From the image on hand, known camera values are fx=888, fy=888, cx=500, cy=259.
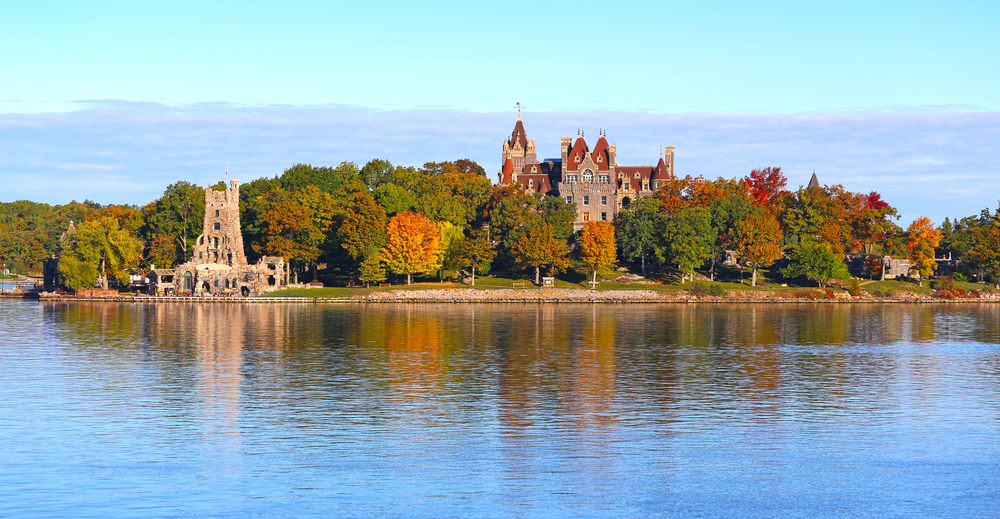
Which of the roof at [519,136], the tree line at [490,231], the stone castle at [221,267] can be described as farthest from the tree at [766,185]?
the stone castle at [221,267]

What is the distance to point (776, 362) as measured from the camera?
51281 mm

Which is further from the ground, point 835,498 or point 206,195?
point 206,195

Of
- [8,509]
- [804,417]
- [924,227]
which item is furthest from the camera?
[924,227]

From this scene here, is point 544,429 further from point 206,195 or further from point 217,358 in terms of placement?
point 206,195

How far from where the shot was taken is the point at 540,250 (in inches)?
4456

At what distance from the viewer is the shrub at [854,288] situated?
115644 millimetres

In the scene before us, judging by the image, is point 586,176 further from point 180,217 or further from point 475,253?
point 180,217

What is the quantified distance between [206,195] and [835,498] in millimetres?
104967

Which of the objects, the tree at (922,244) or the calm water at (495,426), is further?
the tree at (922,244)

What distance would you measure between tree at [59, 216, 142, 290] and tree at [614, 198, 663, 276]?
6510 cm

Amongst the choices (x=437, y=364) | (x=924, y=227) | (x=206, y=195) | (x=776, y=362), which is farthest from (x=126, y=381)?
(x=924, y=227)

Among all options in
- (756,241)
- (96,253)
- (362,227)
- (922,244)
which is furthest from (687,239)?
(96,253)

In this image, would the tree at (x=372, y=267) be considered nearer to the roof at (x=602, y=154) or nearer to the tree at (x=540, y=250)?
the tree at (x=540, y=250)

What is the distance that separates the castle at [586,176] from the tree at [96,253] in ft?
192
